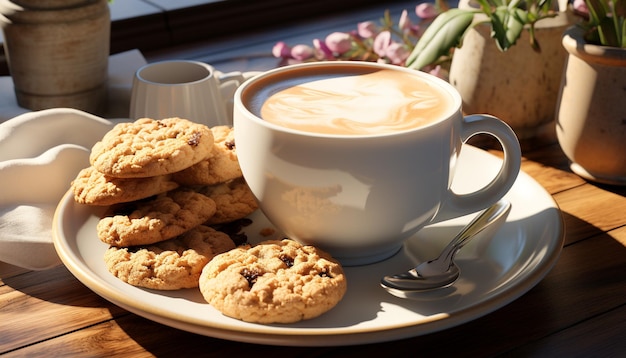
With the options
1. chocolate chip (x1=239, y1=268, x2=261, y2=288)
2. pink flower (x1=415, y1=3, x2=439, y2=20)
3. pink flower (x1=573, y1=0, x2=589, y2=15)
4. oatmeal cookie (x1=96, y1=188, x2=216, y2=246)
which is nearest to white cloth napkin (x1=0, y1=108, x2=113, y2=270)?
oatmeal cookie (x1=96, y1=188, x2=216, y2=246)

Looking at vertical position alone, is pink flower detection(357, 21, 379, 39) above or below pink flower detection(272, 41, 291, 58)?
above

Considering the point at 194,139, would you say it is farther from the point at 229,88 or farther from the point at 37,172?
the point at 229,88

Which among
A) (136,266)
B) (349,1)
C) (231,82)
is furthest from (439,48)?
(349,1)

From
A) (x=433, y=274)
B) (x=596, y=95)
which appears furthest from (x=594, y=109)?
(x=433, y=274)

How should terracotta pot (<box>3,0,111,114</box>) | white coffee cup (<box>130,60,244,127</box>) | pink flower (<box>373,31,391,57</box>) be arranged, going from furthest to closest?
pink flower (<box>373,31,391,57</box>), terracotta pot (<box>3,0,111,114</box>), white coffee cup (<box>130,60,244,127</box>)

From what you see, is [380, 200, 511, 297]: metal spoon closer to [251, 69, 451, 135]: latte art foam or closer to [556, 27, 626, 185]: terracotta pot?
[251, 69, 451, 135]: latte art foam

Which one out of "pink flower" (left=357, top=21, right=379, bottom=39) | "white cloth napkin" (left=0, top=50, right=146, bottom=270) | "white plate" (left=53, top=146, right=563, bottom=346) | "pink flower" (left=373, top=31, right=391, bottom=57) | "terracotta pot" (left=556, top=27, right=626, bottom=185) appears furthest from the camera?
"pink flower" (left=357, top=21, right=379, bottom=39)
